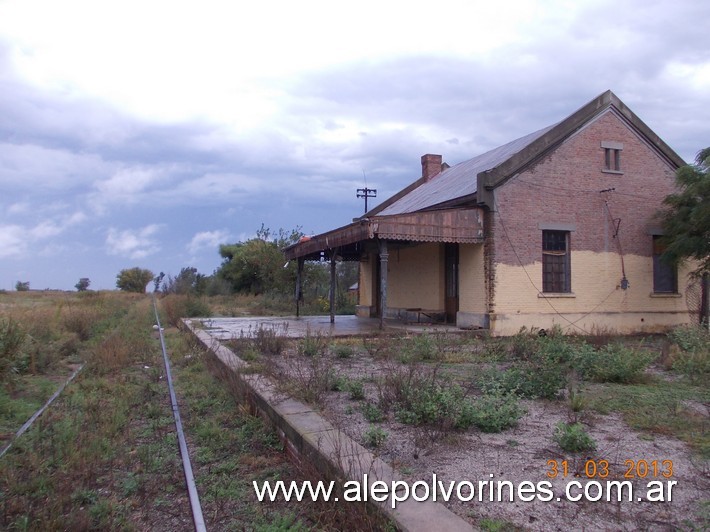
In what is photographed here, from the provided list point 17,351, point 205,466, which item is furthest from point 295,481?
point 17,351

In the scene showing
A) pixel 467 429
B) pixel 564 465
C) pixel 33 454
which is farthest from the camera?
pixel 467 429

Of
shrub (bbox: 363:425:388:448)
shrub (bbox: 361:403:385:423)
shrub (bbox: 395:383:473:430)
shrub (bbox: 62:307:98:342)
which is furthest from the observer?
shrub (bbox: 62:307:98:342)

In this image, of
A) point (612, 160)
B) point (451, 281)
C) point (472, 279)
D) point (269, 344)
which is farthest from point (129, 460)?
point (612, 160)

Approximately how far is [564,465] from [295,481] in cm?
218

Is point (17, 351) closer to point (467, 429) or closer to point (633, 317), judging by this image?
point (467, 429)

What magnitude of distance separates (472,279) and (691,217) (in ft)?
20.5

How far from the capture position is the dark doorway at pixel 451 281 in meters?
18.2

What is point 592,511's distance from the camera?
12.2ft

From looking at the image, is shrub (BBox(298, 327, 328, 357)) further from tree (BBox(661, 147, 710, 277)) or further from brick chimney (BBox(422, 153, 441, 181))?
brick chimney (BBox(422, 153, 441, 181))

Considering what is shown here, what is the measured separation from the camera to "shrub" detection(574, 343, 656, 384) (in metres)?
8.01

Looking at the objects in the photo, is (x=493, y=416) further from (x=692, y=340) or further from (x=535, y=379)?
(x=692, y=340)

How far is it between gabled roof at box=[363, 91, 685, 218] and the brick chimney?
4.13m
